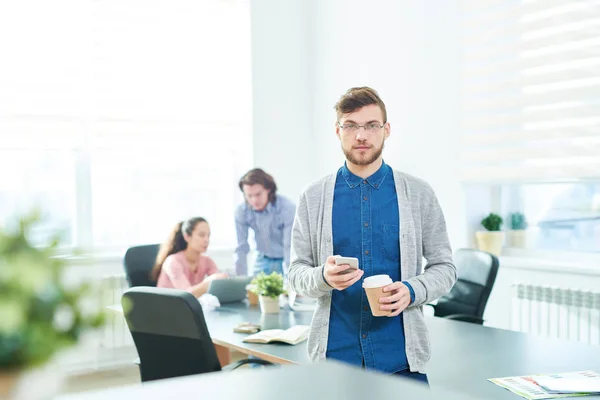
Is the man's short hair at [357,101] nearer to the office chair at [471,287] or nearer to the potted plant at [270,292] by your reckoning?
the potted plant at [270,292]

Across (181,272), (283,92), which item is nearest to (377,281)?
(181,272)

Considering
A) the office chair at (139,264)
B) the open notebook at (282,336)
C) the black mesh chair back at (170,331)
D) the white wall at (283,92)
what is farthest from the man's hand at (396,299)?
the white wall at (283,92)

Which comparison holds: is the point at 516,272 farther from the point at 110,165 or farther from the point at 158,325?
the point at 110,165

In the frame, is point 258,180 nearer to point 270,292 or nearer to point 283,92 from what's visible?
point 270,292

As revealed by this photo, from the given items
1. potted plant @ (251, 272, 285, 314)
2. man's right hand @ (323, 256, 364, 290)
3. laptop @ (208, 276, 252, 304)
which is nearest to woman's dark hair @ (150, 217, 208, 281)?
laptop @ (208, 276, 252, 304)

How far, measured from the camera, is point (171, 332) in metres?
2.66

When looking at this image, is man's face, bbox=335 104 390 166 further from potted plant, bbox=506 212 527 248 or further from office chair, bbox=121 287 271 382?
potted plant, bbox=506 212 527 248

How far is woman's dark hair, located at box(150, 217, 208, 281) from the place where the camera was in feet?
14.2

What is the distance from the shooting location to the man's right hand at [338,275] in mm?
2049

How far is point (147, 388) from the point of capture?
0.92 meters

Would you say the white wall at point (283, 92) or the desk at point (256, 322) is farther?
the white wall at point (283, 92)

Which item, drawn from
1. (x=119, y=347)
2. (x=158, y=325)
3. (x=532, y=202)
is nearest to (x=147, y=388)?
(x=158, y=325)

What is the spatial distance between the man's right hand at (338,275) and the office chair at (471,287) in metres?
1.65

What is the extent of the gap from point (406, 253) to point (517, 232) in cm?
305
